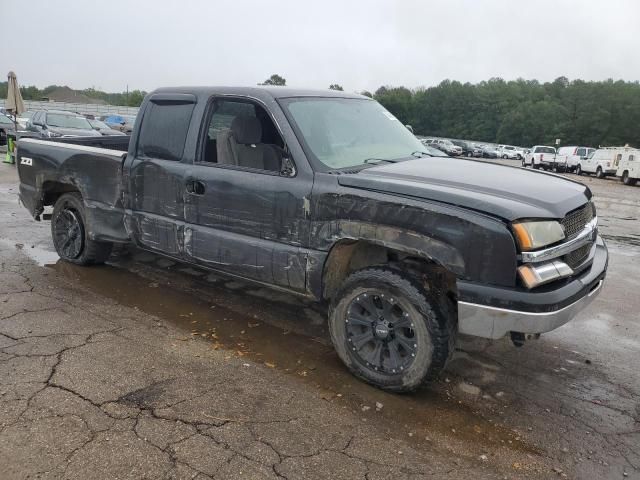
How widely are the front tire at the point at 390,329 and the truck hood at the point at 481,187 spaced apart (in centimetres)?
56

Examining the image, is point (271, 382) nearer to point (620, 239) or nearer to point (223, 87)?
A: point (223, 87)

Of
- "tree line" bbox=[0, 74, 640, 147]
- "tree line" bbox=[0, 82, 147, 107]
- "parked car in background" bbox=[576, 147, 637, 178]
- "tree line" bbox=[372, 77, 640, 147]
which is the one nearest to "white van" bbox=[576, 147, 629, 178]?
"parked car in background" bbox=[576, 147, 637, 178]

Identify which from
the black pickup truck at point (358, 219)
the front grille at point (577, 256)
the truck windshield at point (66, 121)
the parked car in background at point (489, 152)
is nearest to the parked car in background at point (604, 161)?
the truck windshield at point (66, 121)

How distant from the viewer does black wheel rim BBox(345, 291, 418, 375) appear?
11.6ft

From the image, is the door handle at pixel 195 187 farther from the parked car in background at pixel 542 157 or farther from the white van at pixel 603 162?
the parked car in background at pixel 542 157

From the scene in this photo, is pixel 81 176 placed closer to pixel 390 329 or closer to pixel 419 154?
pixel 419 154

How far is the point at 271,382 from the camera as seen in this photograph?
3695 millimetres

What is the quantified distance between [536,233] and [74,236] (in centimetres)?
486

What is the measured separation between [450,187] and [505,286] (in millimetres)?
708

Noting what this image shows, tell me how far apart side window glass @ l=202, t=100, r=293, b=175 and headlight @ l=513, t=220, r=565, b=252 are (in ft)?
5.37

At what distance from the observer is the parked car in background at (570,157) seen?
34.6 metres

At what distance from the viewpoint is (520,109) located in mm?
94312

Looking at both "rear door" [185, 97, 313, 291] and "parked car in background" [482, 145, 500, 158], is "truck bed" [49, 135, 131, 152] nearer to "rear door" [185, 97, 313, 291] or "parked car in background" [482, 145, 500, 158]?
"rear door" [185, 97, 313, 291]

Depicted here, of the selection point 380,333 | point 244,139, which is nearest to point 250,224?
point 244,139
